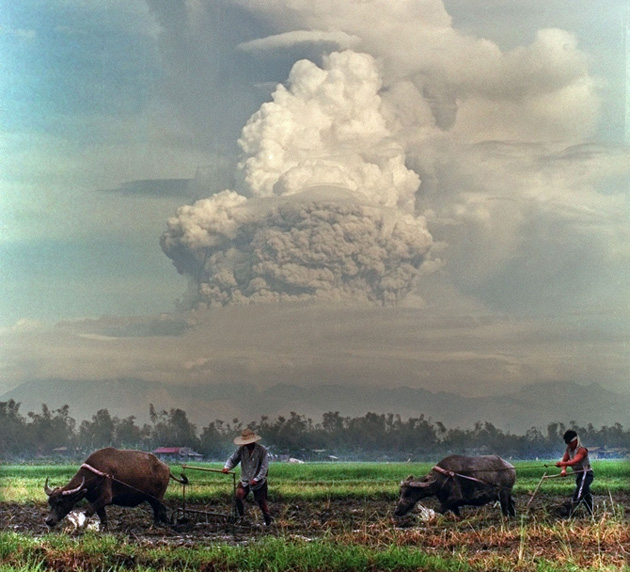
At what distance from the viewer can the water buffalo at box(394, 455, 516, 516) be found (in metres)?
8.84

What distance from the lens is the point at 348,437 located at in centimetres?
941

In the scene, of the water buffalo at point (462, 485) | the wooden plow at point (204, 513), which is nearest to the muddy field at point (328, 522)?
the wooden plow at point (204, 513)

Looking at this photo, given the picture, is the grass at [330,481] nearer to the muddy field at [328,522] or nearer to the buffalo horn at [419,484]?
the muddy field at [328,522]

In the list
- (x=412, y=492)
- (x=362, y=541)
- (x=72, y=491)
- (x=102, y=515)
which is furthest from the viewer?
(x=412, y=492)

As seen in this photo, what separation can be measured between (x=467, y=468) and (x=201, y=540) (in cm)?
224

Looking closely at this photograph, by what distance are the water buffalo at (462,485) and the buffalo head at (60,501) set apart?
8.43 ft

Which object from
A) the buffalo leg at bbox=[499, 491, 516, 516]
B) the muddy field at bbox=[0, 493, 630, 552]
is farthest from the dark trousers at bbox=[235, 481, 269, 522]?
the buffalo leg at bbox=[499, 491, 516, 516]

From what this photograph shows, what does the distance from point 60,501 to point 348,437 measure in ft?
8.12

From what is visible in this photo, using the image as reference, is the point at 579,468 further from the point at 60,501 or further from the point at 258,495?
the point at 60,501

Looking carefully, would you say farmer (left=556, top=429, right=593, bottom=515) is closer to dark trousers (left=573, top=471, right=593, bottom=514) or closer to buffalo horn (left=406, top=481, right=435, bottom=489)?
dark trousers (left=573, top=471, right=593, bottom=514)

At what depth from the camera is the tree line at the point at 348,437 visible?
9.31 meters

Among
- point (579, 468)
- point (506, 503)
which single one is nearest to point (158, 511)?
point (506, 503)

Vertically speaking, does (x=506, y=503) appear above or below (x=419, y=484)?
below

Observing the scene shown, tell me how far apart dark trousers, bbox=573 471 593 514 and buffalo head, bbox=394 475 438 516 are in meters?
1.14
